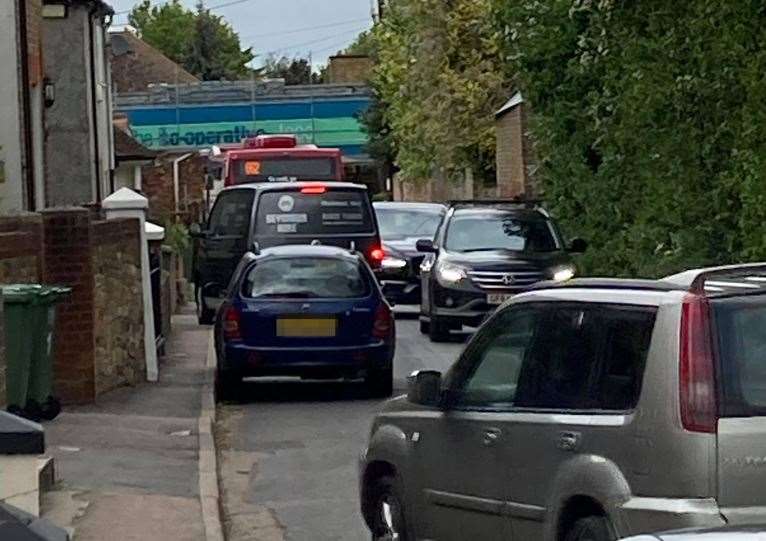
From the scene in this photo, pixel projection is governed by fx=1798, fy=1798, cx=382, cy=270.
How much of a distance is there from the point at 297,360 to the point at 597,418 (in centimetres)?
996

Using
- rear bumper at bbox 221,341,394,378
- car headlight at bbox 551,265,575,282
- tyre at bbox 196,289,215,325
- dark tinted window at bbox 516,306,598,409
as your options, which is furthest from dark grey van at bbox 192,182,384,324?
dark tinted window at bbox 516,306,598,409

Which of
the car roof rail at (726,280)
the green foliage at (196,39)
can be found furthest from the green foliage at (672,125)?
the green foliage at (196,39)

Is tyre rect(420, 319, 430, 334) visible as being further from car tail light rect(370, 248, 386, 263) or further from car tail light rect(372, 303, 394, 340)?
car tail light rect(372, 303, 394, 340)

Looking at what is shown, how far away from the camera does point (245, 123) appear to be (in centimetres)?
6356

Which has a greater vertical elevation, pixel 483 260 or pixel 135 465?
pixel 483 260

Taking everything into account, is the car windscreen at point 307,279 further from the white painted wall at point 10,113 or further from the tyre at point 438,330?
the white painted wall at point 10,113

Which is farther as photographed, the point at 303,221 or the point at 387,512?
the point at 303,221

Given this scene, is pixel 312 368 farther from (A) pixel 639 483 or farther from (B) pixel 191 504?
(A) pixel 639 483

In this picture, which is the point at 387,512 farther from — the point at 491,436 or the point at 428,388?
the point at 491,436

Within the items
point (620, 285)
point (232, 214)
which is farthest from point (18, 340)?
point (232, 214)

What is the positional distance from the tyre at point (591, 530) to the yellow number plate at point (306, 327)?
32.2 feet

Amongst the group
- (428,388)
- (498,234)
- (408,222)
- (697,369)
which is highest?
(697,369)

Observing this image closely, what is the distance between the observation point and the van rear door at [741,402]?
265 inches

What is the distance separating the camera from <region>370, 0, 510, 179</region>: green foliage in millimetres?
44750
